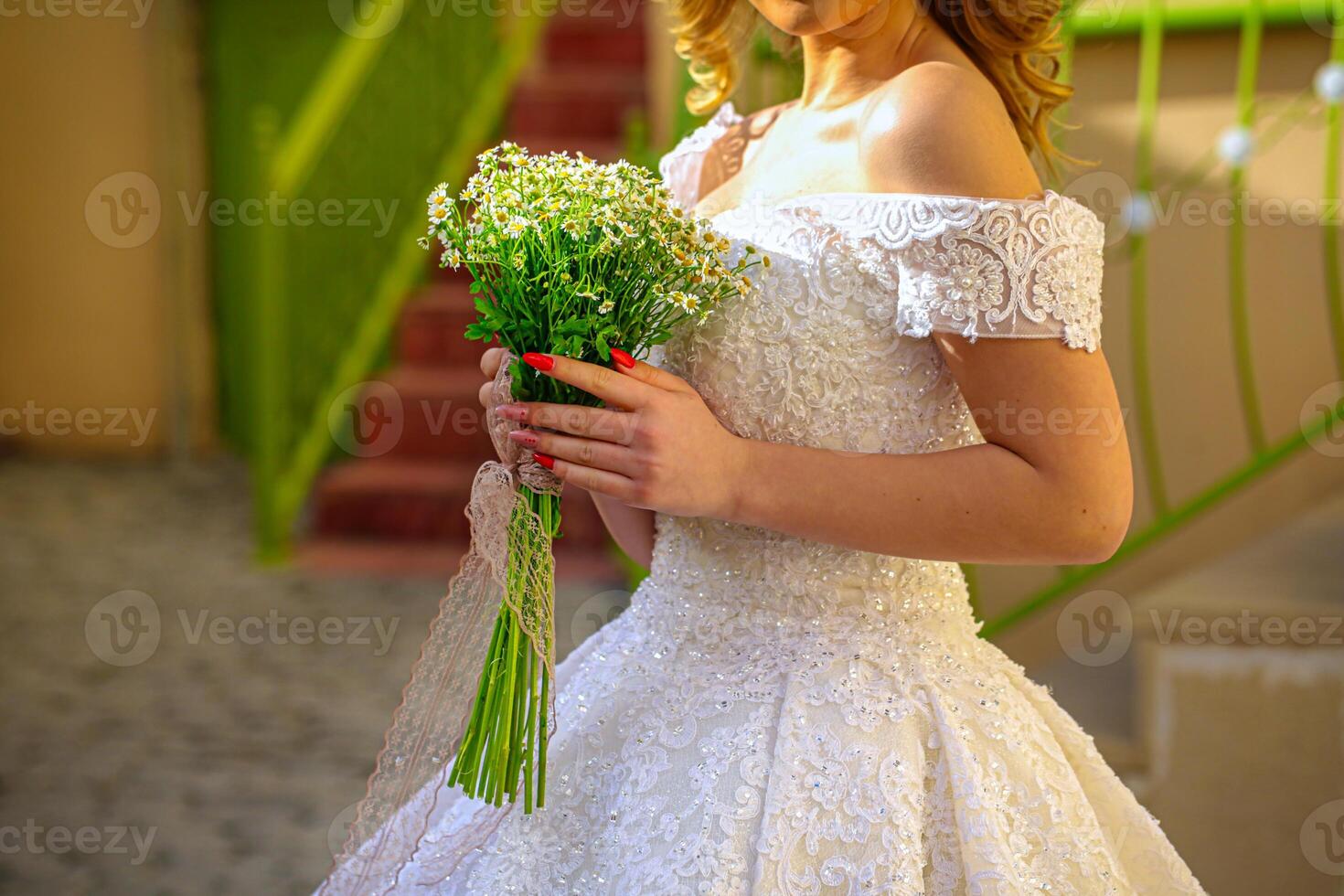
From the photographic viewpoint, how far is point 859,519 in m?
0.99

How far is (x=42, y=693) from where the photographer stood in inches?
127

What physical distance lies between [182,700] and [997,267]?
280 cm

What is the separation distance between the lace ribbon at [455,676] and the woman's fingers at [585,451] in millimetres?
38

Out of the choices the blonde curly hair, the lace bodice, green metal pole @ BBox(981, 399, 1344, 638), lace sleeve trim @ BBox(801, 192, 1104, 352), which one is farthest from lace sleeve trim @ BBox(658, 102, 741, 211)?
green metal pole @ BBox(981, 399, 1344, 638)

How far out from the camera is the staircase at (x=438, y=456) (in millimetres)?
4273

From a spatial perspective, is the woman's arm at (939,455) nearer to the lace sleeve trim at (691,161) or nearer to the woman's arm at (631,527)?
the woman's arm at (631,527)

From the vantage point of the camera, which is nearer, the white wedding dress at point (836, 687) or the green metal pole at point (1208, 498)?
the white wedding dress at point (836, 687)

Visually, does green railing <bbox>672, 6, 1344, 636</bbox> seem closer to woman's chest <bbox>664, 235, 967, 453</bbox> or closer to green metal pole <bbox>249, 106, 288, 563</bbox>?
woman's chest <bbox>664, 235, 967, 453</bbox>

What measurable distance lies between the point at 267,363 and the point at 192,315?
7.29 feet

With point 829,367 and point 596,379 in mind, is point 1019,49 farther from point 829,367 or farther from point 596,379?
point 596,379

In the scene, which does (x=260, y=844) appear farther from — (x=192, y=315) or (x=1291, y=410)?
(x=192, y=315)

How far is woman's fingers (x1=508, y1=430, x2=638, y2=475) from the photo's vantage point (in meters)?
0.96

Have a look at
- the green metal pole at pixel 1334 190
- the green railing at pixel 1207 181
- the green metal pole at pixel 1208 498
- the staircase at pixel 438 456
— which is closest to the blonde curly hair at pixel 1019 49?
the green railing at pixel 1207 181

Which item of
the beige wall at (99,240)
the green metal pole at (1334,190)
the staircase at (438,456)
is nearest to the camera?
the green metal pole at (1334,190)
